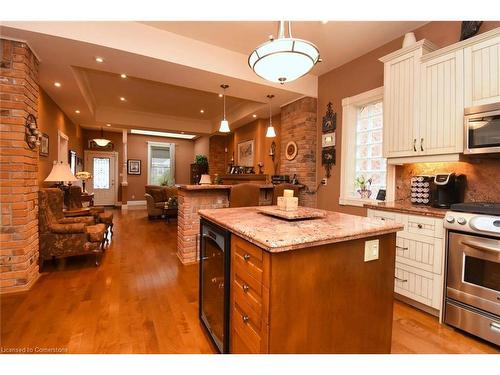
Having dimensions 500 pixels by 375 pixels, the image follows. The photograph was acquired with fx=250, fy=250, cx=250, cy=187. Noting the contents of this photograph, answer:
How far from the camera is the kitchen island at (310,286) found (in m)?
1.13

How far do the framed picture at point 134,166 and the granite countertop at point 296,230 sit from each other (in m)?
8.92

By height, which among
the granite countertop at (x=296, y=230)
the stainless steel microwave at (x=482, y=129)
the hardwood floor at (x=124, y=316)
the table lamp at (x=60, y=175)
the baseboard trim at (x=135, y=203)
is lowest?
the hardwood floor at (x=124, y=316)

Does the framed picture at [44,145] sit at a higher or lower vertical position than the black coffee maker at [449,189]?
higher

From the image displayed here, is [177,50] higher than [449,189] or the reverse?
higher

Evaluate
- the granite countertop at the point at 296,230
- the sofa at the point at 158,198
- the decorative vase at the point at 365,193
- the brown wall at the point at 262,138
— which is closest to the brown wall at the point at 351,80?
the decorative vase at the point at 365,193

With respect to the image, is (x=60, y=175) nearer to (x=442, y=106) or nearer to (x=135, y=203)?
(x=442, y=106)

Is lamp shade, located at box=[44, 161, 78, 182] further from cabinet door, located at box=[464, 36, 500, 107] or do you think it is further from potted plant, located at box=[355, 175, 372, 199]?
cabinet door, located at box=[464, 36, 500, 107]

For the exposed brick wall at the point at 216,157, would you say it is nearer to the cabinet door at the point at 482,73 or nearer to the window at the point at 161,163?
the window at the point at 161,163

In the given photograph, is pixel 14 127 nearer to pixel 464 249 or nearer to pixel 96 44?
pixel 96 44

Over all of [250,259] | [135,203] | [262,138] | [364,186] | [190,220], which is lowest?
[135,203]

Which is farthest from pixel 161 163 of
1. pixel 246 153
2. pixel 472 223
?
pixel 472 223

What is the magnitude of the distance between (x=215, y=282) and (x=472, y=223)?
76.9 inches

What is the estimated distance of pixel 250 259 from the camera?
1280 millimetres

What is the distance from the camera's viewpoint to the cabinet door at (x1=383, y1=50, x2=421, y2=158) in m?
2.58
